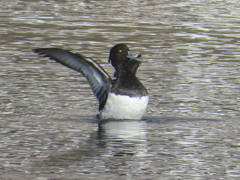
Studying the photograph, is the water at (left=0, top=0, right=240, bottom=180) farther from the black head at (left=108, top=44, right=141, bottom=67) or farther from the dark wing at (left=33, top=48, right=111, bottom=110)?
the black head at (left=108, top=44, right=141, bottom=67)

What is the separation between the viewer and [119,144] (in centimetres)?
887

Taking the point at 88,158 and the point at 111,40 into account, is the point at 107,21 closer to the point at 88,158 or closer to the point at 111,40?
the point at 111,40

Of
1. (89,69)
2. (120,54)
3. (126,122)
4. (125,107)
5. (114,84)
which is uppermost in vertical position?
(120,54)

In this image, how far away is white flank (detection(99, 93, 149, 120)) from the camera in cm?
1031

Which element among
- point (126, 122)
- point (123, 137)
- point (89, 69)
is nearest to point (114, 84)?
point (89, 69)

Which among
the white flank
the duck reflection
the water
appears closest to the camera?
the water

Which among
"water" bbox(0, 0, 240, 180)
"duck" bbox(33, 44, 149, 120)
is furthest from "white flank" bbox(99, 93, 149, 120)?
"water" bbox(0, 0, 240, 180)

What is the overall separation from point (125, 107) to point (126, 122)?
21cm

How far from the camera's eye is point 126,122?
10336 mm

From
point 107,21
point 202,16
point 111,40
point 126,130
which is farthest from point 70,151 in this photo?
point 202,16

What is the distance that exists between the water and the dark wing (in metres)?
0.39

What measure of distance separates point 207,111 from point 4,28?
1054 centimetres

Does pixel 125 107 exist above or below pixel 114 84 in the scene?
below

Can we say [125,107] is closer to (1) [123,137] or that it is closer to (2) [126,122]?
(2) [126,122]
